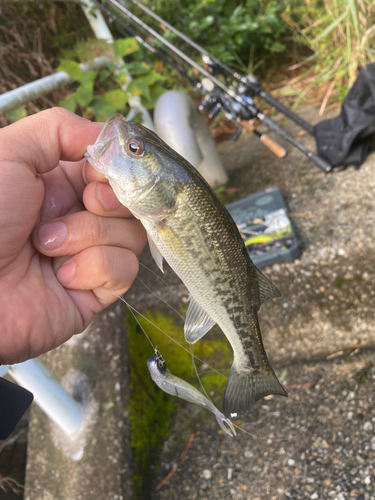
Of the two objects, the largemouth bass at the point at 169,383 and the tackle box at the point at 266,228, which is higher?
the largemouth bass at the point at 169,383

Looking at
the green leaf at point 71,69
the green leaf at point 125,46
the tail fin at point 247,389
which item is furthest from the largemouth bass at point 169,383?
the green leaf at point 125,46

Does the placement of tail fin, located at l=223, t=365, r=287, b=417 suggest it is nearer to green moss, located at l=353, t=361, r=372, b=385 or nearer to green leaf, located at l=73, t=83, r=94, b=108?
green moss, located at l=353, t=361, r=372, b=385

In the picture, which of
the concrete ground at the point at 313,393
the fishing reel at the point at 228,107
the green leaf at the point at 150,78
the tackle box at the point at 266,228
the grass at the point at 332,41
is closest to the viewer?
the concrete ground at the point at 313,393

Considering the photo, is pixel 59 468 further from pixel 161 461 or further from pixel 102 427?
pixel 161 461

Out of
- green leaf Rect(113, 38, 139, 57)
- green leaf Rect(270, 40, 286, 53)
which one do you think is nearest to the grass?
green leaf Rect(270, 40, 286, 53)

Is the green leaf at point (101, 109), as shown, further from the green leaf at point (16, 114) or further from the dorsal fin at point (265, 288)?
the dorsal fin at point (265, 288)

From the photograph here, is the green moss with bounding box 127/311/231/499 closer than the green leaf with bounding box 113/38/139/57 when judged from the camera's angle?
Yes

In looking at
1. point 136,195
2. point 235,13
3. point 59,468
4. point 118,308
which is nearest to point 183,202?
point 136,195
